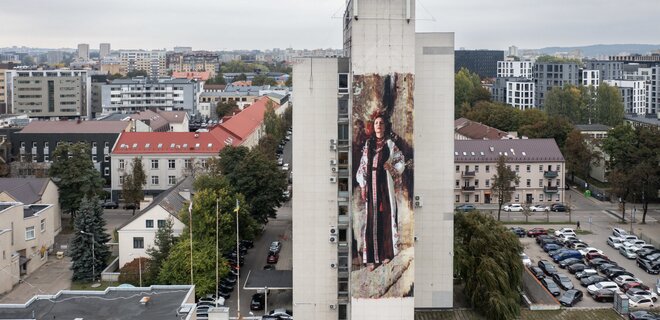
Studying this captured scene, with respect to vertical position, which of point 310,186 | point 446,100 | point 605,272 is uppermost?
point 446,100

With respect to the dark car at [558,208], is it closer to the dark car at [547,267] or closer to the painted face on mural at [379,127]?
the dark car at [547,267]

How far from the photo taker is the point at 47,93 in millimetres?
88500

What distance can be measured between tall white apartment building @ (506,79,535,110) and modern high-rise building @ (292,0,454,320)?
6852 cm

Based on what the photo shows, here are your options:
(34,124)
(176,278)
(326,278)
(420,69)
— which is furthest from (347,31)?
(34,124)

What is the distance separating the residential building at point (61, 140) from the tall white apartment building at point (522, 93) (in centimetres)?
5485

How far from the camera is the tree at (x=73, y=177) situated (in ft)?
131

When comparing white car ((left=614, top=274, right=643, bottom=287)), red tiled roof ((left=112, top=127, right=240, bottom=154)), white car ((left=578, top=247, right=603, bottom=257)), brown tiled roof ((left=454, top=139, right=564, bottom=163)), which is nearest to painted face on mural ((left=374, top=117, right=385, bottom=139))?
white car ((left=614, top=274, right=643, bottom=287))

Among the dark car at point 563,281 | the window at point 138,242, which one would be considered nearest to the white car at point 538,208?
the dark car at point 563,281

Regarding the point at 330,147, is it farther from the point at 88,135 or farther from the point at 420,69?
the point at 88,135

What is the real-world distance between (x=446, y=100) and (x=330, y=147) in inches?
172

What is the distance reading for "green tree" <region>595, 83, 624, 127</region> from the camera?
2844 inches

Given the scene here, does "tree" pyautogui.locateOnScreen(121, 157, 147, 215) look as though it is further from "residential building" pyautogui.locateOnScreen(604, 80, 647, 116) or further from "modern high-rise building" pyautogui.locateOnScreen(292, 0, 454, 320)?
"residential building" pyautogui.locateOnScreen(604, 80, 647, 116)

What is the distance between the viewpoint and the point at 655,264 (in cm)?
3253

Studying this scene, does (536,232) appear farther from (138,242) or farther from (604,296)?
(138,242)
